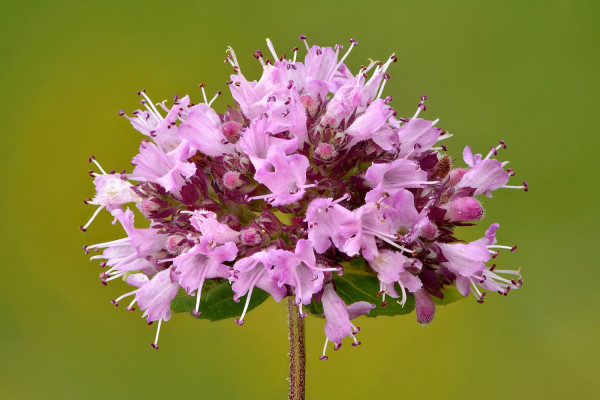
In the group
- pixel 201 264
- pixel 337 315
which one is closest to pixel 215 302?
pixel 201 264

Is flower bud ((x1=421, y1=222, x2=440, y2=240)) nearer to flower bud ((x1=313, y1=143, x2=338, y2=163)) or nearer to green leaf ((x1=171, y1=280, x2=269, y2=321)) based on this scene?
flower bud ((x1=313, y1=143, x2=338, y2=163))

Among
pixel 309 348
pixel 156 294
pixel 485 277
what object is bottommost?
pixel 309 348

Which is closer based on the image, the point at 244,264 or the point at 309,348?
the point at 244,264

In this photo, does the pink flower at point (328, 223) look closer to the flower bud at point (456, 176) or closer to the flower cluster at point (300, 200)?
the flower cluster at point (300, 200)

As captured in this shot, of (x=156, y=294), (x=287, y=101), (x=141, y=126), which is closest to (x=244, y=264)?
(x=156, y=294)

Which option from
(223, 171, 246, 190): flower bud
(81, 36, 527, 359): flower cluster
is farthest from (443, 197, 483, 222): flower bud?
(223, 171, 246, 190): flower bud

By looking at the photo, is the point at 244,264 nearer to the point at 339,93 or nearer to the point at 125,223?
the point at 125,223
